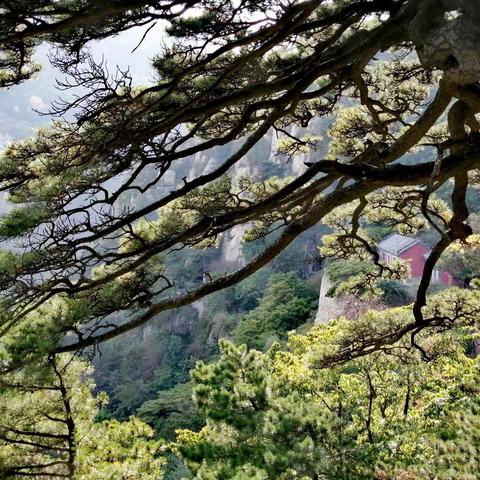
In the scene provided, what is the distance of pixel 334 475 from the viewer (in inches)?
168

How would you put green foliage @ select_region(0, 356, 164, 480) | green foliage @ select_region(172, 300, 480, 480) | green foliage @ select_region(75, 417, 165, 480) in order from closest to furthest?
1. green foliage @ select_region(172, 300, 480, 480)
2. green foliage @ select_region(0, 356, 164, 480)
3. green foliage @ select_region(75, 417, 165, 480)

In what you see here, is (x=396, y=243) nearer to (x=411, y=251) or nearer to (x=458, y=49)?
(x=411, y=251)

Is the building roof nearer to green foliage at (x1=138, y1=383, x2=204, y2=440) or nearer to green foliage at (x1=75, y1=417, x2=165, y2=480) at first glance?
green foliage at (x1=138, y1=383, x2=204, y2=440)

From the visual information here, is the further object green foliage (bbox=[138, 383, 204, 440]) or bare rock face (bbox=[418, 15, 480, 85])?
green foliage (bbox=[138, 383, 204, 440])

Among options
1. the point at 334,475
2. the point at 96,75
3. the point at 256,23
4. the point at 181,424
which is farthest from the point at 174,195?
the point at 181,424

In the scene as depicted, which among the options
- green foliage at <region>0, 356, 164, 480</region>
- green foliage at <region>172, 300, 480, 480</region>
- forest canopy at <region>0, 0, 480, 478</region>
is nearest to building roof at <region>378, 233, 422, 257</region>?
green foliage at <region>172, 300, 480, 480</region>

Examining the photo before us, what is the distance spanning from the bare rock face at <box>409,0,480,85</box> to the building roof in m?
15.3

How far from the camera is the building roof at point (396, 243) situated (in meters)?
17.4

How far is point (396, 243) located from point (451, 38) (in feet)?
55.8

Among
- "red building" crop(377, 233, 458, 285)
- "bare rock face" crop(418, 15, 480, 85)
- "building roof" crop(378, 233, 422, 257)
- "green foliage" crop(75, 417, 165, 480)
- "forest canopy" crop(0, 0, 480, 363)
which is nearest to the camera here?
"bare rock face" crop(418, 15, 480, 85)

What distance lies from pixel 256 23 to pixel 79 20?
111 centimetres

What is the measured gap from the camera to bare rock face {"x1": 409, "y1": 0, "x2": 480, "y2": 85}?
192 cm

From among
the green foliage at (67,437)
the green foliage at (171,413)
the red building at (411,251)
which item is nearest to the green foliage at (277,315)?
the green foliage at (171,413)

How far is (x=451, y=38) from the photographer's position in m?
1.97
